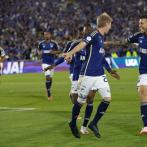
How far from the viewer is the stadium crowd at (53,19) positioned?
45250 mm

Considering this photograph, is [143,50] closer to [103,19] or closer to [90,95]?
[103,19]

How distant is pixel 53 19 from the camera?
50.5 metres

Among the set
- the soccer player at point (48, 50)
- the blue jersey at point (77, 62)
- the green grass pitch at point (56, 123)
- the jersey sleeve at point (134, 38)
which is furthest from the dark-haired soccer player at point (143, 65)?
the soccer player at point (48, 50)

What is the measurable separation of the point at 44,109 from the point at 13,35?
99.7 ft

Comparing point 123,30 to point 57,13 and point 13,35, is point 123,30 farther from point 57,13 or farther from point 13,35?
point 13,35

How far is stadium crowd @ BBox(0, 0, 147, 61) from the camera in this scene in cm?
4525

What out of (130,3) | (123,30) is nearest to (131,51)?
(123,30)

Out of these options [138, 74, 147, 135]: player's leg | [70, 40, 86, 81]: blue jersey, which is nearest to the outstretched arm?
[138, 74, 147, 135]: player's leg

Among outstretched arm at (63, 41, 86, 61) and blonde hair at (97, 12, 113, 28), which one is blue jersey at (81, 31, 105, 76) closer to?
blonde hair at (97, 12, 113, 28)

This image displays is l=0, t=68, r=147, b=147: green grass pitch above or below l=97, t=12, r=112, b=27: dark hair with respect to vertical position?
below

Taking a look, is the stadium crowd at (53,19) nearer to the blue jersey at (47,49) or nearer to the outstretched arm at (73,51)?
the blue jersey at (47,49)

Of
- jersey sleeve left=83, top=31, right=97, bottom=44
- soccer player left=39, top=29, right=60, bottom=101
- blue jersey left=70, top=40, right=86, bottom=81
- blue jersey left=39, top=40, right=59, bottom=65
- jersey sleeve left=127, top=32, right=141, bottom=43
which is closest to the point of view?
jersey sleeve left=83, top=31, right=97, bottom=44

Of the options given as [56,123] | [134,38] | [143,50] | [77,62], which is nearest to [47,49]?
[77,62]

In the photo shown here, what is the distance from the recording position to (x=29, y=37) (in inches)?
1829
